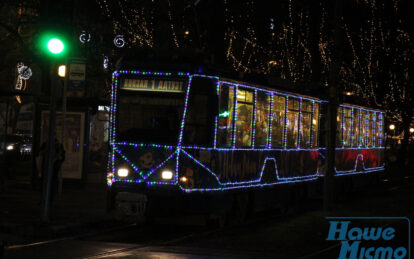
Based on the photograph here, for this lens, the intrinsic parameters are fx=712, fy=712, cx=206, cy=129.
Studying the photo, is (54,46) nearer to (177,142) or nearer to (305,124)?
(177,142)

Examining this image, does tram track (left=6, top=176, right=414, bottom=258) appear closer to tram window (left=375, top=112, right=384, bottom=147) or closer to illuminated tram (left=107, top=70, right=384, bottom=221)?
illuminated tram (left=107, top=70, right=384, bottom=221)

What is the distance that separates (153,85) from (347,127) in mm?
11180

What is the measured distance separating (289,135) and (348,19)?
24.0 m

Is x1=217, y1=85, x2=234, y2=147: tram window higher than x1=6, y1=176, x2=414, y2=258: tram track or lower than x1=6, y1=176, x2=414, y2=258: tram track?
higher

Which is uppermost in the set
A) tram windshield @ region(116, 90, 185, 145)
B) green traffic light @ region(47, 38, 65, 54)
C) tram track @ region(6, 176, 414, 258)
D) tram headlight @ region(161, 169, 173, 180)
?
green traffic light @ region(47, 38, 65, 54)

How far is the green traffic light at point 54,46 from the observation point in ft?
46.5

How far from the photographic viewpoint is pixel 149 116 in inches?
562

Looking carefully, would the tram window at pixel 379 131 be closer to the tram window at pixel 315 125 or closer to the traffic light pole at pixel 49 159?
the tram window at pixel 315 125

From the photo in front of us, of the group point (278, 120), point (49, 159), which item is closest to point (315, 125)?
point (278, 120)

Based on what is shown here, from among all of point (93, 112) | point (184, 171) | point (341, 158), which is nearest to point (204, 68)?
point (184, 171)

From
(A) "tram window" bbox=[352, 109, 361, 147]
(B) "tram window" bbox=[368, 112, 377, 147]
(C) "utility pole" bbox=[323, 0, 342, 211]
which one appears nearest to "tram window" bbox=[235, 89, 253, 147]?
(C) "utility pole" bbox=[323, 0, 342, 211]

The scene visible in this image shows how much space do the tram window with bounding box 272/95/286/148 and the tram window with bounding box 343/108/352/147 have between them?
6.10 metres

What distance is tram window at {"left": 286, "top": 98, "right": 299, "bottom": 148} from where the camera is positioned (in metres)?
18.5

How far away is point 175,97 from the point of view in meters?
14.2
